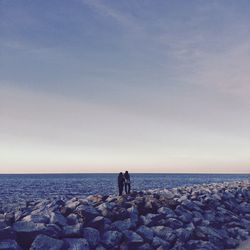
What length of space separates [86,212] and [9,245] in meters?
3.16

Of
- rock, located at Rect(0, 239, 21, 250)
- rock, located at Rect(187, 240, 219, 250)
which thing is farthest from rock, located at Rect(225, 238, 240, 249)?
rock, located at Rect(0, 239, 21, 250)

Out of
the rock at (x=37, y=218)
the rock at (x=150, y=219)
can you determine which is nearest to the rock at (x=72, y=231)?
the rock at (x=37, y=218)

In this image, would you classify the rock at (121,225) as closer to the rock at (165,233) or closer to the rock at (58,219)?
the rock at (165,233)

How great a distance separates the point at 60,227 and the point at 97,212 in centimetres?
186

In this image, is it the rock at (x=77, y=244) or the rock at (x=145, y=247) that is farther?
the rock at (x=145, y=247)

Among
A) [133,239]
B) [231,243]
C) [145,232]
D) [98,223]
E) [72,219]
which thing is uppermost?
[72,219]

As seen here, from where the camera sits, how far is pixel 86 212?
13211 mm

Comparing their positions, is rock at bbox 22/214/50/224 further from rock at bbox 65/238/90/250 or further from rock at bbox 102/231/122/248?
rock at bbox 102/231/122/248

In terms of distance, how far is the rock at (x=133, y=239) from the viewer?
1256cm

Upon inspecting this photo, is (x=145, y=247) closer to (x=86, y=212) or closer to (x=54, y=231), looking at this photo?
(x=86, y=212)

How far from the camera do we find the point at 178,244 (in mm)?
12922

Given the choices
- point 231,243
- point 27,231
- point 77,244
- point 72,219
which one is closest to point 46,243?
point 27,231

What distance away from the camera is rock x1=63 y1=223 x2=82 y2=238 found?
11.8 meters

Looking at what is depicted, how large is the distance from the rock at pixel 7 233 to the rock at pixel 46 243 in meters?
0.65
